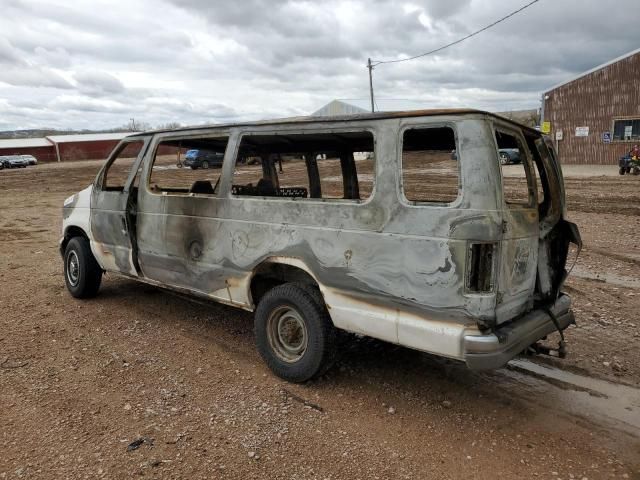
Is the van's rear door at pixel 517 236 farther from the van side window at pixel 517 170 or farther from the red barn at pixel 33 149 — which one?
the red barn at pixel 33 149

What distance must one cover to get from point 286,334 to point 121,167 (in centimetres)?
265

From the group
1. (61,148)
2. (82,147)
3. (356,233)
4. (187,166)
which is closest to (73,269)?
(187,166)

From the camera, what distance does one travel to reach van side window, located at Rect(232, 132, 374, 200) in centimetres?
436

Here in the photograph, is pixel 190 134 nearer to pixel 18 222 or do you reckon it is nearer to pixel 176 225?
pixel 176 225

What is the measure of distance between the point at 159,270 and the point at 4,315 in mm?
2164

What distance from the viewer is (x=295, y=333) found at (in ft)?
13.1

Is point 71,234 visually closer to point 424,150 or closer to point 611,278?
point 424,150

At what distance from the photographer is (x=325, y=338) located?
3705 millimetres

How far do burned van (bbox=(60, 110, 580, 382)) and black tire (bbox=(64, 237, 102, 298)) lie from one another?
661 millimetres

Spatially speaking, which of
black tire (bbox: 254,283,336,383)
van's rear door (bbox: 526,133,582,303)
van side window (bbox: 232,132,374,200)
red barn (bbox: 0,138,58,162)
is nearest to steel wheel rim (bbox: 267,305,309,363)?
black tire (bbox: 254,283,336,383)

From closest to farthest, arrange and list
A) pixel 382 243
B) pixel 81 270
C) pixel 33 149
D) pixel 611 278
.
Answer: pixel 382 243
pixel 81 270
pixel 611 278
pixel 33 149

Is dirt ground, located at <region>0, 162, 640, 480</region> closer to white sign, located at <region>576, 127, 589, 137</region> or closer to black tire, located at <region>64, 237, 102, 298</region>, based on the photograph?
black tire, located at <region>64, 237, 102, 298</region>

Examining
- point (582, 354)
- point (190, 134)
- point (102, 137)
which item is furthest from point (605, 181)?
point (102, 137)

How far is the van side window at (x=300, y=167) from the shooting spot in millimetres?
4363
